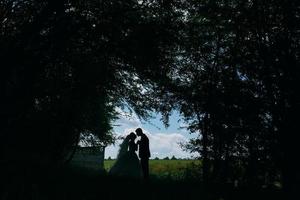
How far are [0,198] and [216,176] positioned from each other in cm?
1268

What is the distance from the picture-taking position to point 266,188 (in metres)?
19.5

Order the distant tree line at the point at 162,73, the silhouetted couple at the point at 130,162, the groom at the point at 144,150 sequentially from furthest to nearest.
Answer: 1. the silhouetted couple at the point at 130,162
2. the groom at the point at 144,150
3. the distant tree line at the point at 162,73

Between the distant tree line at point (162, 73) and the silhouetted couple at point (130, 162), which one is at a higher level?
the distant tree line at point (162, 73)

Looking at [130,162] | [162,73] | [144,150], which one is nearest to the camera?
[162,73]

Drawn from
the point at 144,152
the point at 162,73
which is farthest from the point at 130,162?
the point at 162,73

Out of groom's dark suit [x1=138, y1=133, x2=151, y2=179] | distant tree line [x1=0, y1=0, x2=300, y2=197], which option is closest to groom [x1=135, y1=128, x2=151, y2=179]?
groom's dark suit [x1=138, y1=133, x2=151, y2=179]

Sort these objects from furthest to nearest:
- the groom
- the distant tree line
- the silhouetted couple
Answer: the silhouetted couple, the groom, the distant tree line

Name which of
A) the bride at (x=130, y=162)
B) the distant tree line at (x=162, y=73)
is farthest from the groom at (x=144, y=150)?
the distant tree line at (x=162, y=73)

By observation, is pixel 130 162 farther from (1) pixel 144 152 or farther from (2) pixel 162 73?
(2) pixel 162 73

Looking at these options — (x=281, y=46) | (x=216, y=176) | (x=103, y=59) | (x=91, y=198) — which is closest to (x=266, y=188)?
(x=216, y=176)

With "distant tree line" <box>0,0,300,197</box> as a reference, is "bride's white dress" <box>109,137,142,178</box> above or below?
below

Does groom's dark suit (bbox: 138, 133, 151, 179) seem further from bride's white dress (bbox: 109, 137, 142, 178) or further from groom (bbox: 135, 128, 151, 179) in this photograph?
bride's white dress (bbox: 109, 137, 142, 178)

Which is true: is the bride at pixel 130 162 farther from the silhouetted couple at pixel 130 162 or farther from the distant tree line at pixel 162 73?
the distant tree line at pixel 162 73

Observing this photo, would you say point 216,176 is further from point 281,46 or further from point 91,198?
point 91,198
